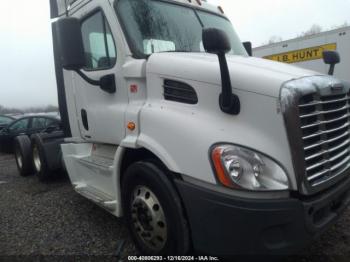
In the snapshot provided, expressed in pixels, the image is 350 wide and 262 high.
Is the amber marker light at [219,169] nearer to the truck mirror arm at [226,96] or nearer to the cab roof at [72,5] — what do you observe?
the truck mirror arm at [226,96]

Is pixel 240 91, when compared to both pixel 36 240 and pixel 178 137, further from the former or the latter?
pixel 36 240

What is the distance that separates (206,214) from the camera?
2.71 meters

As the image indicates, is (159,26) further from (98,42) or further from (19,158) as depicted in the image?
(19,158)

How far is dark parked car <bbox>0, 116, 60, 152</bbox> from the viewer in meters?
10.7

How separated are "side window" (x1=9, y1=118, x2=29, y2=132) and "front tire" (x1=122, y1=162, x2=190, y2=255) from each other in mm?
8618

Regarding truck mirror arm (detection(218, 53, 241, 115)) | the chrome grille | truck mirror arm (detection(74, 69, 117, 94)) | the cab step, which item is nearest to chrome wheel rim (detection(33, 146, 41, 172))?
the cab step

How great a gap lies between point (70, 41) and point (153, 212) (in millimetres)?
1788

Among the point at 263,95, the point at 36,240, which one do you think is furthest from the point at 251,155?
the point at 36,240

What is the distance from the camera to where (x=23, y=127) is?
11.2 m

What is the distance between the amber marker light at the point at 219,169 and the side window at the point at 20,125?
9756 mm

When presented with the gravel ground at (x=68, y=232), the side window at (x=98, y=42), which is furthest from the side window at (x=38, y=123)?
the side window at (x=98, y=42)

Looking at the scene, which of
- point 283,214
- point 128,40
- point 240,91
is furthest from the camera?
point 128,40

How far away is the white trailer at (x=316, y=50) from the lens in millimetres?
10945

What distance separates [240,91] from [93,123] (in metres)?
2.09
